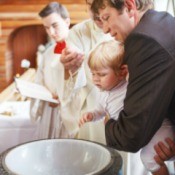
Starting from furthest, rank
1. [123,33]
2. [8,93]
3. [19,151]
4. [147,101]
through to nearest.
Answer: [8,93]
[19,151]
[123,33]
[147,101]

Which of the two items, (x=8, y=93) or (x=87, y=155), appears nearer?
(x=87, y=155)

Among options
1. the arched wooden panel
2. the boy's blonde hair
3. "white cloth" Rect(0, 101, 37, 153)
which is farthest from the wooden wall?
the boy's blonde hair

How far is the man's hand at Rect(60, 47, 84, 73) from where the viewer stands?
46.4 inches

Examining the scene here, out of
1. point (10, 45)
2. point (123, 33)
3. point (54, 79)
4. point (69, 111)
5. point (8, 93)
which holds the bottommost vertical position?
point (10, 45)

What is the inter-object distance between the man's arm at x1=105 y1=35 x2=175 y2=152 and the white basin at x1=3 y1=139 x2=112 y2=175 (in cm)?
18

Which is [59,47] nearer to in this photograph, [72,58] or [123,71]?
[72,58]

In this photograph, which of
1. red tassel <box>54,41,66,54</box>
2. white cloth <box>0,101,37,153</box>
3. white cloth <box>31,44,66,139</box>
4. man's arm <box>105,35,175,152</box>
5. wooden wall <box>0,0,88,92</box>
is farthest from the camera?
wooden wall <box>0,0,88,92</box>

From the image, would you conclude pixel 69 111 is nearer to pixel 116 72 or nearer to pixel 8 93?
pixel 116 72

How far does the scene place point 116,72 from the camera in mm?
1005

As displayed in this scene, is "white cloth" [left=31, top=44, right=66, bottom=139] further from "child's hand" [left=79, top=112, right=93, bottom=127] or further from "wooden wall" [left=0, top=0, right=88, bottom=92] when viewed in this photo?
"wooden wall" [left=0, top=0, right=88, bottom=92]

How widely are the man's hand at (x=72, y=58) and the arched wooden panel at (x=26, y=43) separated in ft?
12.8

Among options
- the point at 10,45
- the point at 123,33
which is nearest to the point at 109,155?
the point at 123,33

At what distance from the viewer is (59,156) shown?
3.52 ft

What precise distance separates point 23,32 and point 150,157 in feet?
14.5
